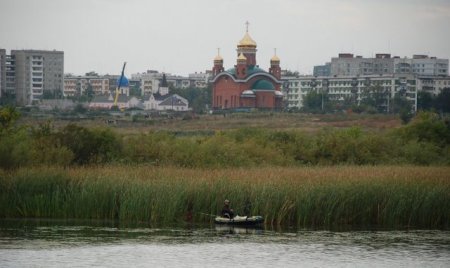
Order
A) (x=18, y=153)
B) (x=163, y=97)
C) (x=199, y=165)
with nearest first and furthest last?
(x=18, y=153), (x=199, y=165), (x=163, y=97)

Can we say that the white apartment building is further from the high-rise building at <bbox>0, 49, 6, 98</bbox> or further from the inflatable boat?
the inflatable boat

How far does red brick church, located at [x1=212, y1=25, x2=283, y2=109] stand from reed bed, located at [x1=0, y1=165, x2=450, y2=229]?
325ft

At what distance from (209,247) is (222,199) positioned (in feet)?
15.5

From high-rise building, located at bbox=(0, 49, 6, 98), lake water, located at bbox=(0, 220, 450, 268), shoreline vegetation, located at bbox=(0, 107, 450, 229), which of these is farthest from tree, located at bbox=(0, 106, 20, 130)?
high-rise building, located at bbox=(0, 49, 6, 98)

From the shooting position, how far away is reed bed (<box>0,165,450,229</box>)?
36.2m

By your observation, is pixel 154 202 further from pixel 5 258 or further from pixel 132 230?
pixel 5 258

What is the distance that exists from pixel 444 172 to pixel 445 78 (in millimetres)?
142998

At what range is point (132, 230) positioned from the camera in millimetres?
34812

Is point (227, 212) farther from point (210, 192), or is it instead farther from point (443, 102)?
point (443, 102)

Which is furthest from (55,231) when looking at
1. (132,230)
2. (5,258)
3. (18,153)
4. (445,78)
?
(445,78)

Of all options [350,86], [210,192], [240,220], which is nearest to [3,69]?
[350,86]

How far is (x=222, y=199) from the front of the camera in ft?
120

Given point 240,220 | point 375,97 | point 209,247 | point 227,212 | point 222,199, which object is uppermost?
point 375,97

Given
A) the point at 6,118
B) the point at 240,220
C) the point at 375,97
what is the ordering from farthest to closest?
the point at 375,97 → the point at 6,118 → the point at 240,220
